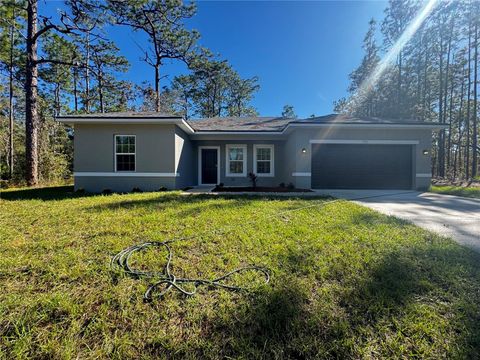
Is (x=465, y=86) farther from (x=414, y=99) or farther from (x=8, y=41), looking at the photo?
(x=8, y=41)

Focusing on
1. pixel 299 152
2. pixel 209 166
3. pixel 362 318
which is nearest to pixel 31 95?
pixel 209 166

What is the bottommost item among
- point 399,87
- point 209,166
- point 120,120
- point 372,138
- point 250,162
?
point 209,166

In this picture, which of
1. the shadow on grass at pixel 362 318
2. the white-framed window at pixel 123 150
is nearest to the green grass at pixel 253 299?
the shadow on grass at pixel 362 318

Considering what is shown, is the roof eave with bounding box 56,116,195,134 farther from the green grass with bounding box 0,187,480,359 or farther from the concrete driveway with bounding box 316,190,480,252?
the concrete driveway with bounding box 316,190,480,252

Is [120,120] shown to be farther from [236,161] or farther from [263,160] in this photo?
[263,160]

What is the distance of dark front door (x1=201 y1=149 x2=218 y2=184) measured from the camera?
1180 centimetres

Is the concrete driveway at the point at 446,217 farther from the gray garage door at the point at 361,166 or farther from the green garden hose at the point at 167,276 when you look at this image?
the green garden hose at the point at 167,276

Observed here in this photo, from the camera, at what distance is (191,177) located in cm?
1130

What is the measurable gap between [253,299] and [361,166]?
9115 millimetres

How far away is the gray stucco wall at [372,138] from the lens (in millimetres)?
9172

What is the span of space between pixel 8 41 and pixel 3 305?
2154 centimetres

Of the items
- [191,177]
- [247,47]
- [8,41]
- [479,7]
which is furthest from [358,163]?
[8,41]

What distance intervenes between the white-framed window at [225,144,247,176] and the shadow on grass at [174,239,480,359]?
9.37 metres

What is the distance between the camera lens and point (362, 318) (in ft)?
5.85
